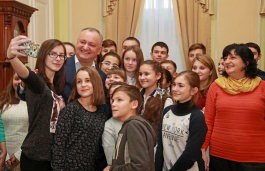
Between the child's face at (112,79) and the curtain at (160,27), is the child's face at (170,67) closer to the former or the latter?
the child's face at (112,79)

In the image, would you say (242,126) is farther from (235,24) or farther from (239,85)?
(235,24)

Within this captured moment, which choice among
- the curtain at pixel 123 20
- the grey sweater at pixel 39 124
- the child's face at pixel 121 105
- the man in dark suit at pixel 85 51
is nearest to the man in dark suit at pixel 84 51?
the man in dark suit at pixel 85 51

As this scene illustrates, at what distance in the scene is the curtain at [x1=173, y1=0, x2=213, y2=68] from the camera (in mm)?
5035

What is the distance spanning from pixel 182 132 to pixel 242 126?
1.63 feet

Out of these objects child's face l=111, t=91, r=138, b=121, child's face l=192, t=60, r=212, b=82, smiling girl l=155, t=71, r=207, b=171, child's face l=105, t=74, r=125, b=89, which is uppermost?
child's face l=192, t=60, r=212, b=82

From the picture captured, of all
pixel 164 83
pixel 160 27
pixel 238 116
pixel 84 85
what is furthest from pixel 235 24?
pixel 84 85

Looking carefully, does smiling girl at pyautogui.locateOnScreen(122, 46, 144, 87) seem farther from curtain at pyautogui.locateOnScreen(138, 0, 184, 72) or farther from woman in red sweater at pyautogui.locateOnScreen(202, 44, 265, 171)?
curtain at pyautogui.locateOnScreen(138, 0, 184, 72)

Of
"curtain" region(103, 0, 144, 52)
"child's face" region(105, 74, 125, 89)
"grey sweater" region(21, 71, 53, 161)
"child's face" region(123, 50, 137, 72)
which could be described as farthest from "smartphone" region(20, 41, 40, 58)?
"curtain" region(103, 0, 144, 52)

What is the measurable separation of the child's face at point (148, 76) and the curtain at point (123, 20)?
8.63 feet

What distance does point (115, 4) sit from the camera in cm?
525

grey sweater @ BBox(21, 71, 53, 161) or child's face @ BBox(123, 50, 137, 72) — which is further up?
child's face @ BBox(123, 50, 137, 72)

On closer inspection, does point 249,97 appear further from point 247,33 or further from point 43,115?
point 247,33

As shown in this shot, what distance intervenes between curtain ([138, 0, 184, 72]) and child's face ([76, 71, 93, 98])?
3.18 metres

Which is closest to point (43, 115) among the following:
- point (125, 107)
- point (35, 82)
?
point (35, 82)
